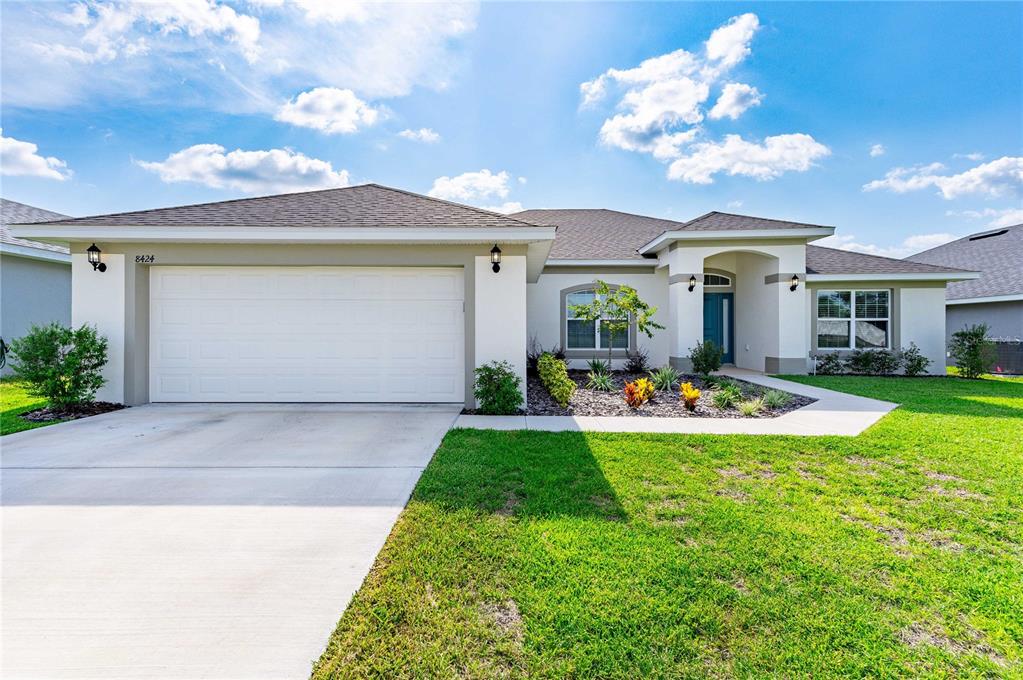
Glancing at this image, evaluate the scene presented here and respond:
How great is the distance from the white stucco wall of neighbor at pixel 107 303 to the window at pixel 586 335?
10.2m

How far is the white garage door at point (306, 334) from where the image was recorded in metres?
7.39

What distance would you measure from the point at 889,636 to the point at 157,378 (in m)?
9.75

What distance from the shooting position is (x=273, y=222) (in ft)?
22.8

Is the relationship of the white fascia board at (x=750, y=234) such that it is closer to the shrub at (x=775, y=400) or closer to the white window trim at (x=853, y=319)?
the white window trim at (x=853, y=319)

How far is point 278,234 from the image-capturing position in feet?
22.6

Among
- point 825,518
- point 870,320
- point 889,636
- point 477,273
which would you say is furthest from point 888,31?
point 889,636

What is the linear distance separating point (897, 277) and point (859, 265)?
0.99 m

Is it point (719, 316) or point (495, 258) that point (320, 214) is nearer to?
point (495, 258)

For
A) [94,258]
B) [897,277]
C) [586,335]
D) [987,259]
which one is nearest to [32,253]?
[94,258]

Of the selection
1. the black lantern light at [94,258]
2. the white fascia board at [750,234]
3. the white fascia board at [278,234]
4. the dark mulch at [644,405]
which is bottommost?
the dark mulch at [644,405]

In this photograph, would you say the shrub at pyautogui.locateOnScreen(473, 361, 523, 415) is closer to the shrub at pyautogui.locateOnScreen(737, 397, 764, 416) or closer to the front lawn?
the front lawn

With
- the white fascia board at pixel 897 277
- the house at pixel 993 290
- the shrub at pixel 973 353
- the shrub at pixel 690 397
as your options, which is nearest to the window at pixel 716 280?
the white fascia board at pixel 897 277

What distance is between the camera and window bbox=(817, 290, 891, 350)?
12836 millimetres

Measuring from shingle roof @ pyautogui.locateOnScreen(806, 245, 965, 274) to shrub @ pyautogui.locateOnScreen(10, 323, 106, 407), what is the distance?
55.6 feet
